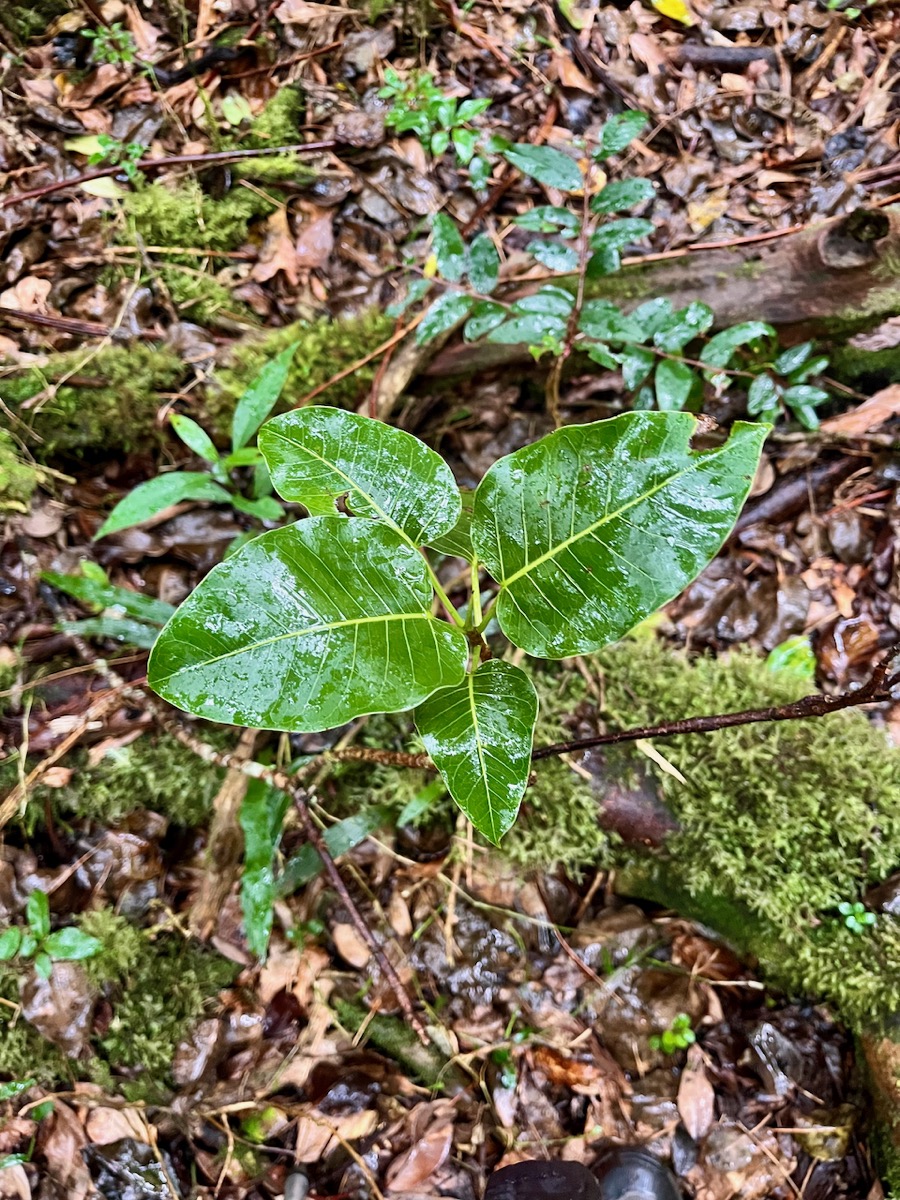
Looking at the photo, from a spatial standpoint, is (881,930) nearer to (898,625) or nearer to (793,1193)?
(793,1193)

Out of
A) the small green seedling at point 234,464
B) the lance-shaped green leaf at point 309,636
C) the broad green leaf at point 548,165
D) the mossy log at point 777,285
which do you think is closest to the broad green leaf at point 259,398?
the small green seedling at point 234,464

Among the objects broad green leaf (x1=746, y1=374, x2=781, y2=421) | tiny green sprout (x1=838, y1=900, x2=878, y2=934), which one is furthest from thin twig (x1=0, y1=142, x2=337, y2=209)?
tiny green sprout (x1=838, y1=900, x2=878, y2=934)

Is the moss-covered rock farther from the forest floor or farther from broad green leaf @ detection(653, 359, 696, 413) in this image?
broad green leaf @ detection(653, 359, 696, 413)

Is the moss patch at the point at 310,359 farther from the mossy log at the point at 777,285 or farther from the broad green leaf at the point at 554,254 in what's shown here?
the broad green leaf at the point at 554,254

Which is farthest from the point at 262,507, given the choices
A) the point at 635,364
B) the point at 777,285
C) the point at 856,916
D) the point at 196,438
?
the point at 856,916

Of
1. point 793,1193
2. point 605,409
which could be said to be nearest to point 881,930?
point 793,1193
